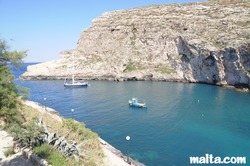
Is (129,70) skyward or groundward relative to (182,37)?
groundward

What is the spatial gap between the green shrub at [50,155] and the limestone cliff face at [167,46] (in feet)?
246

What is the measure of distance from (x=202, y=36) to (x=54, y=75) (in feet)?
233

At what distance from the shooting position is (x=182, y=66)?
102 m

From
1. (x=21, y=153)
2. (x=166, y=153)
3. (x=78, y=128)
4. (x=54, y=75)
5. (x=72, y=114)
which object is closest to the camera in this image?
(x=21, y=153)

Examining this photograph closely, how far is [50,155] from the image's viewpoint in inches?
732

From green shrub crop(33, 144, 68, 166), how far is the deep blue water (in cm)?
1264

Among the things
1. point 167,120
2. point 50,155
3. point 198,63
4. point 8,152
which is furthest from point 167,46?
point 8,152

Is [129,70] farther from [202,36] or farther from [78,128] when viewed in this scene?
[78,128]

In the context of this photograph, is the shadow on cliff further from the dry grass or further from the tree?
the tree

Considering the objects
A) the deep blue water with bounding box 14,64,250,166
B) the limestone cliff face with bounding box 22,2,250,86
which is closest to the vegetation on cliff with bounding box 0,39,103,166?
the deep blue water with bounding box 14,64,250,166

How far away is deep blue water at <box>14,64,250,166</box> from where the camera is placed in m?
31.4

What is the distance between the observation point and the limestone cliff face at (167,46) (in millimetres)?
87000

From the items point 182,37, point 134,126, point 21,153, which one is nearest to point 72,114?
point 134,126

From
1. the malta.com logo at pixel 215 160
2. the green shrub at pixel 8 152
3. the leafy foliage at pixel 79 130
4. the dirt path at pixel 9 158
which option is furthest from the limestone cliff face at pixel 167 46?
the green shrub at pixel 8 152
